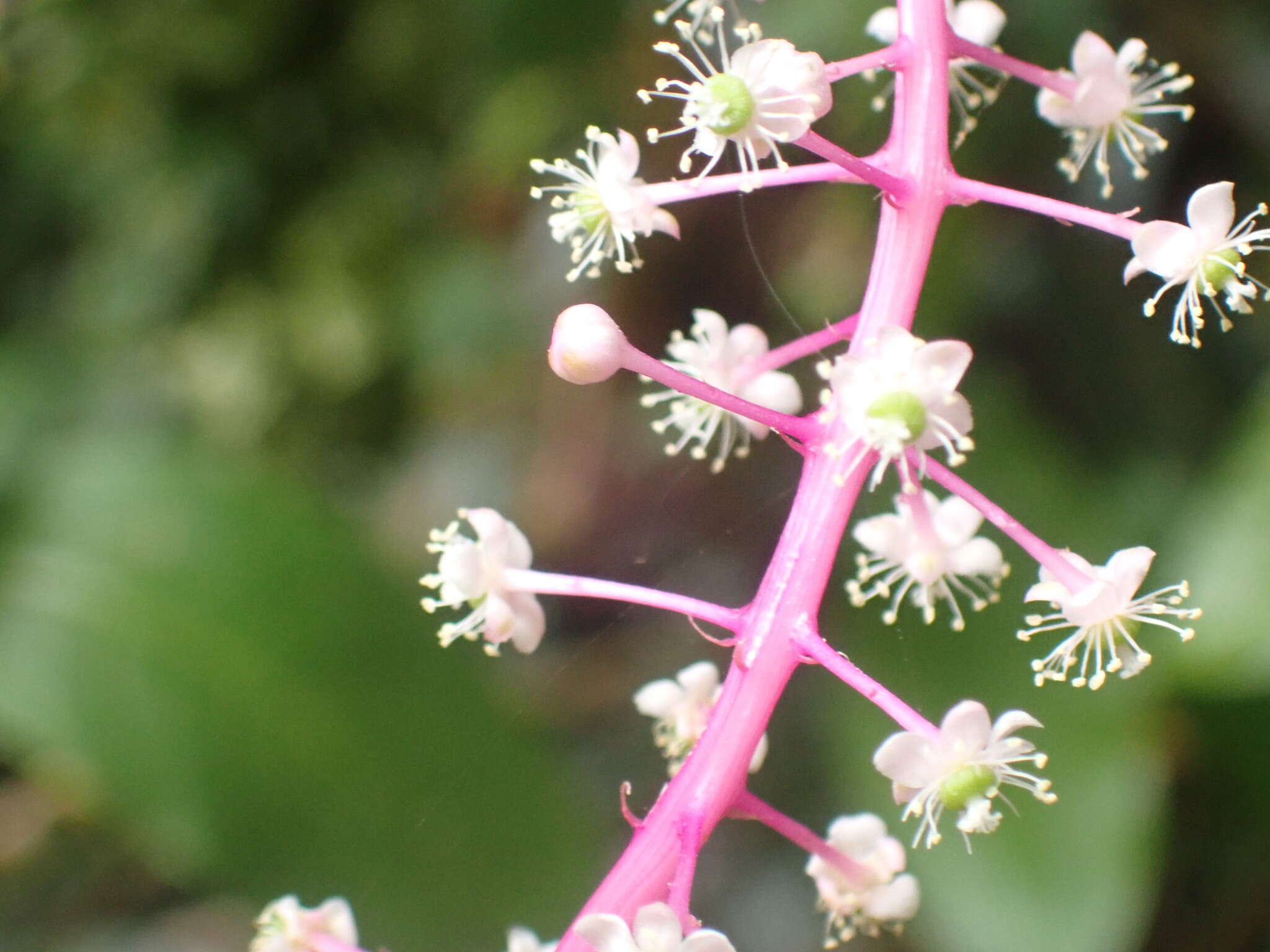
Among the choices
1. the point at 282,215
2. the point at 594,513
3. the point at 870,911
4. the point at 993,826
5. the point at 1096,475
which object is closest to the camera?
the point at 993,826

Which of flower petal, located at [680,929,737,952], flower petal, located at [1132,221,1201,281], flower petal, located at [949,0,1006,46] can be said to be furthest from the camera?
flower petal, located at [949,0,1006,46]

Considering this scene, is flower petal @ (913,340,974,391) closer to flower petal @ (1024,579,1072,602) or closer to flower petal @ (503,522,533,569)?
flower petal @ (1024,579,1072,602)

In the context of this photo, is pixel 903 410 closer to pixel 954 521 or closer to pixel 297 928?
pixel 954 521

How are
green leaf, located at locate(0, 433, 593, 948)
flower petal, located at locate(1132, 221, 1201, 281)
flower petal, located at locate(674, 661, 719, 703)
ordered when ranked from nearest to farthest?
flower petal, located at locate(1132, 221, 1201, 281) → flower petal, located at locate(674, 661, 719, 703) → green leaf, located at locate(0, 433, 593, 948)

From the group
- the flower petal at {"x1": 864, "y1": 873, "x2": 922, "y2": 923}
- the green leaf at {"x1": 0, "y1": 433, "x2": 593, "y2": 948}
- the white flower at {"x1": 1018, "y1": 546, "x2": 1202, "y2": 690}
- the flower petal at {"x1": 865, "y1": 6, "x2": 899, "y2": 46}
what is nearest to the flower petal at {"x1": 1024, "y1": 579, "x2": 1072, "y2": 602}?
the white flower at {"x1": 1018, "y1": 546, "x2": 1202, "y2": 690}

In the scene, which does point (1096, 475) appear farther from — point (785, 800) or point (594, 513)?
point (594, 513)

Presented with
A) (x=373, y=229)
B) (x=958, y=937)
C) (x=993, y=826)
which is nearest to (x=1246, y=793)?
(x=958, y=937)
